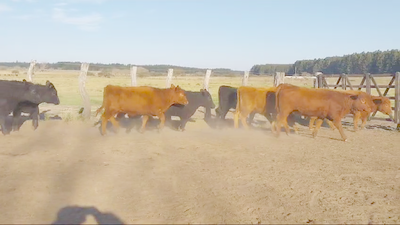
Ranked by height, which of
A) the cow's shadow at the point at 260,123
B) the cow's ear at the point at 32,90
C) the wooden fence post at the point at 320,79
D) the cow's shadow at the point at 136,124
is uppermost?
the wooden fence post at the point at 320,79

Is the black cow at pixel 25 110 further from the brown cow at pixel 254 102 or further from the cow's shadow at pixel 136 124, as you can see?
the brown cow at pixel 254 102

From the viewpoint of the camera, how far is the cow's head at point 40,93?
11.5m

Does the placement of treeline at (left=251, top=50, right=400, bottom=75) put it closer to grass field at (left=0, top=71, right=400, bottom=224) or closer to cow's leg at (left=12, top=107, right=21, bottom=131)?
cow's leg at (left=12, top=107, right=21, bottom=131)

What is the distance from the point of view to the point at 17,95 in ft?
36.9

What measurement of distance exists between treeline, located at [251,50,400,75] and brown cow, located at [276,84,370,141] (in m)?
68.0

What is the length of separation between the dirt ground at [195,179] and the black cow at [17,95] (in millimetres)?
686

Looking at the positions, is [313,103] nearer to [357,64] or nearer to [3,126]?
[3,126]

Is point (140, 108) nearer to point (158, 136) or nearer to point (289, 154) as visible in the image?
point (158, 136)

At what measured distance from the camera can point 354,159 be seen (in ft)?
27.3

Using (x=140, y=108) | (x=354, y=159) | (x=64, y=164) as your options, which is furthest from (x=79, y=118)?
(x=354, y=159)

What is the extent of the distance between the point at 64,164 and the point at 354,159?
563 cm

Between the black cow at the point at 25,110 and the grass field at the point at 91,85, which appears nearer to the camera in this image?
the black cow at the point at 25,110

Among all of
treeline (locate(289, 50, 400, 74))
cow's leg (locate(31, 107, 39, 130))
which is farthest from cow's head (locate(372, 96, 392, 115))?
treeline (locate(289, 50, 400, 74))

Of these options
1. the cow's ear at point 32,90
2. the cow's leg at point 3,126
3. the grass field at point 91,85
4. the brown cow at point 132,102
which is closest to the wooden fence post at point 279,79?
the grass field at point 91,85
